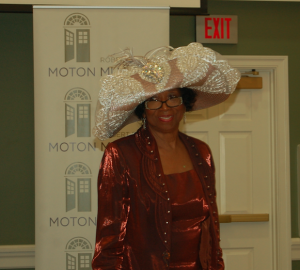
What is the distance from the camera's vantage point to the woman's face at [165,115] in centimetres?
129

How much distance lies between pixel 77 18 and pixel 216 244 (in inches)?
63.0

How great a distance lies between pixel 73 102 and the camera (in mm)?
2238

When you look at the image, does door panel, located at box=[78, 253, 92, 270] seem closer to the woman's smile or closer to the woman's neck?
the woman's neck

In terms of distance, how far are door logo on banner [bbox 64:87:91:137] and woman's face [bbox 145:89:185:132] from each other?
38.8 inches

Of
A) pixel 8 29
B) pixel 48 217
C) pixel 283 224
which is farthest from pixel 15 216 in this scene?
pixel 283 224

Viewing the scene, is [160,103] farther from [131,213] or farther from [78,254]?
[78,254]

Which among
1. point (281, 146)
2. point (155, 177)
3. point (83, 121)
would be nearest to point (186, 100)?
point (155, 177)

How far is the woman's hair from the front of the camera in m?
1.36

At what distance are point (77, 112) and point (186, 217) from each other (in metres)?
1.19

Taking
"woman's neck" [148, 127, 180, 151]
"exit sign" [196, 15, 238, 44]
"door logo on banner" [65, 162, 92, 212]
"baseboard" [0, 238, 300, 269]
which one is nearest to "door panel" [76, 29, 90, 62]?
"door logo on banner" [65, 162, 92, 212]

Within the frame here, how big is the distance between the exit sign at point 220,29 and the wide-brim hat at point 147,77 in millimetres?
1531

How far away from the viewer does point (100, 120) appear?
1.27m

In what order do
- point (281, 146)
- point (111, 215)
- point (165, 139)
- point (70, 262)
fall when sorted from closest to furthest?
point (111, 215) < point (165, 139) < point (70, 262) < point (281, 146)

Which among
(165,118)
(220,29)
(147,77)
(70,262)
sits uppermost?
(220,29)
